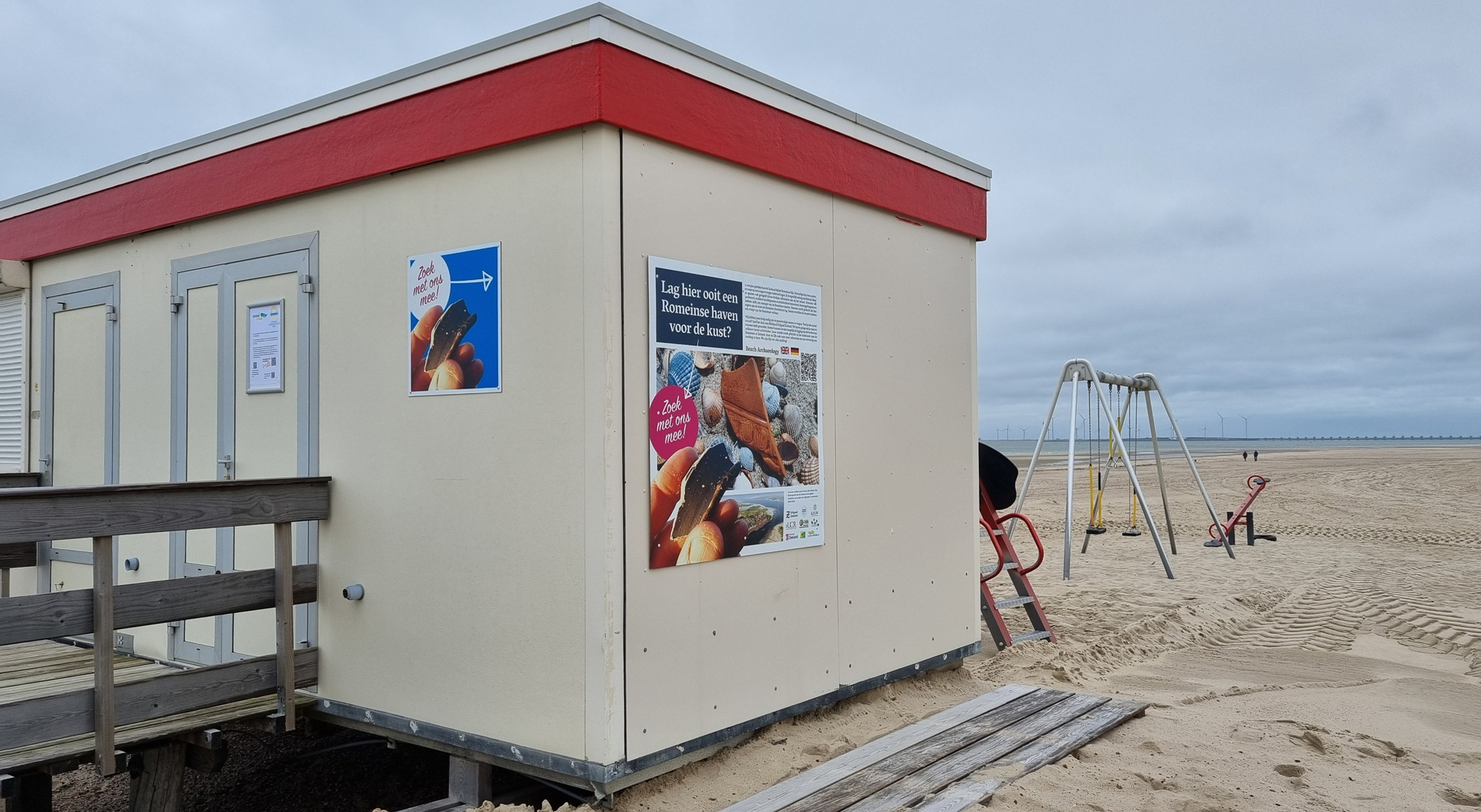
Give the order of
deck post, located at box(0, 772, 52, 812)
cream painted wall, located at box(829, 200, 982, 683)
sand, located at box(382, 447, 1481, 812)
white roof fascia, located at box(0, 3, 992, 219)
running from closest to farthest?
white roof fascia, located at box(0, 3, 992, 219) → sand, located at box(382, 447, 1481, 812) → deck post, located at box(0, 772, 52, 812) → cream painted wall, located at box(829, 200, 982, 683)

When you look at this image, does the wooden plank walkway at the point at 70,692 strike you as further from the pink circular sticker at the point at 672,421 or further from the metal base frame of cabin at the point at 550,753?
the pink circular sticker at the point at 672,421

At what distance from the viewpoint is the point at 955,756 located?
4.65 m

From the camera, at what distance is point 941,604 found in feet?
20.0

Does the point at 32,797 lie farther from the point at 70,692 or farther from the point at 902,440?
the point at 902,440

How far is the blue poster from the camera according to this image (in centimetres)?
440

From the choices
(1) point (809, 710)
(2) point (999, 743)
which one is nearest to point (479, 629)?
(1) point (809, 710)

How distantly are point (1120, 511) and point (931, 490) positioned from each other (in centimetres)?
1785

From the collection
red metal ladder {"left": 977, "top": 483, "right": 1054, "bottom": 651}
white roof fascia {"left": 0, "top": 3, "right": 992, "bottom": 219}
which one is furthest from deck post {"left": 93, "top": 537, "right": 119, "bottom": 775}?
red metal ladder {"left": 977, "top": 483, "right": 1054, "bottom": 651}

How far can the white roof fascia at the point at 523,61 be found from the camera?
419 cm

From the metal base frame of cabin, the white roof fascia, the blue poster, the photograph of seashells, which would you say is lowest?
the metal base frame of cabin

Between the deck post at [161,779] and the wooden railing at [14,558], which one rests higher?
the wooden railing at [14,558]

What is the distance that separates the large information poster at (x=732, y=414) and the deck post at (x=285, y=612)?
174 centimetres

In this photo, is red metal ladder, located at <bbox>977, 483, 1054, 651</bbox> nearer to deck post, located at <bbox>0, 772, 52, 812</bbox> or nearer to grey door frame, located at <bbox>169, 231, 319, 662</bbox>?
grey door frame, located at <bbox>169, 231, 319, 662</bbox>

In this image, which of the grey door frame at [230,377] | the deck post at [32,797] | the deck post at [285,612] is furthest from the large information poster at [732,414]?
the deck post at [32,797]
